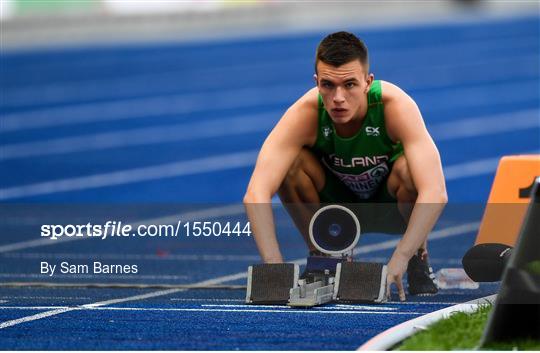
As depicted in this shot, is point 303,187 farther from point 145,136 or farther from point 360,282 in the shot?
point 145,136

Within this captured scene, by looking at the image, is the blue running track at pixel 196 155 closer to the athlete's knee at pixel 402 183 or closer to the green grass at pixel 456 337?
the green grass at pixel 456 337

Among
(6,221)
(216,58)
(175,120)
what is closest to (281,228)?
(6,221)

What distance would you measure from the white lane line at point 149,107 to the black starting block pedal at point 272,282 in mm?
11067

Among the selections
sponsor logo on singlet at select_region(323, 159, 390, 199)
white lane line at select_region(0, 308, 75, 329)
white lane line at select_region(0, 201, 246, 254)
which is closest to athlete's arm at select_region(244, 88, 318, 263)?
sponsor logo on singlet at select_region(323, 159, 390, 199)

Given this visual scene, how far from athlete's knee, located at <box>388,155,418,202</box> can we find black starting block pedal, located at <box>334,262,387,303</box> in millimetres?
666

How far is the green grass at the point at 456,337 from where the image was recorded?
201 inches

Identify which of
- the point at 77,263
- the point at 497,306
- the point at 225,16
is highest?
the point at 225,16

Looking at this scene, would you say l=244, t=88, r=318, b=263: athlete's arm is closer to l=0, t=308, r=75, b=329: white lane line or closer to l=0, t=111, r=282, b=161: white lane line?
l=0, t=308, r=75, b=329: white lane line

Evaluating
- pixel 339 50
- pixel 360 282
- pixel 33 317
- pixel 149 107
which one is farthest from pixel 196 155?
pixel 33 317

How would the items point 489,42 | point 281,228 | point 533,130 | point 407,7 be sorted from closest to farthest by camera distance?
point 281,228 < point 533,130 < point 489,42 < point 407,7

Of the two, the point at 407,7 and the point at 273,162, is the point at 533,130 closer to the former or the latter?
the point at 273,162

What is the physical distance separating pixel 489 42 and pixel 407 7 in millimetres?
8197

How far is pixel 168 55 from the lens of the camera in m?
26.4

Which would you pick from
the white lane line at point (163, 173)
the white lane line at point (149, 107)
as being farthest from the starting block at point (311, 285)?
the white lane line at point (149, 107)
